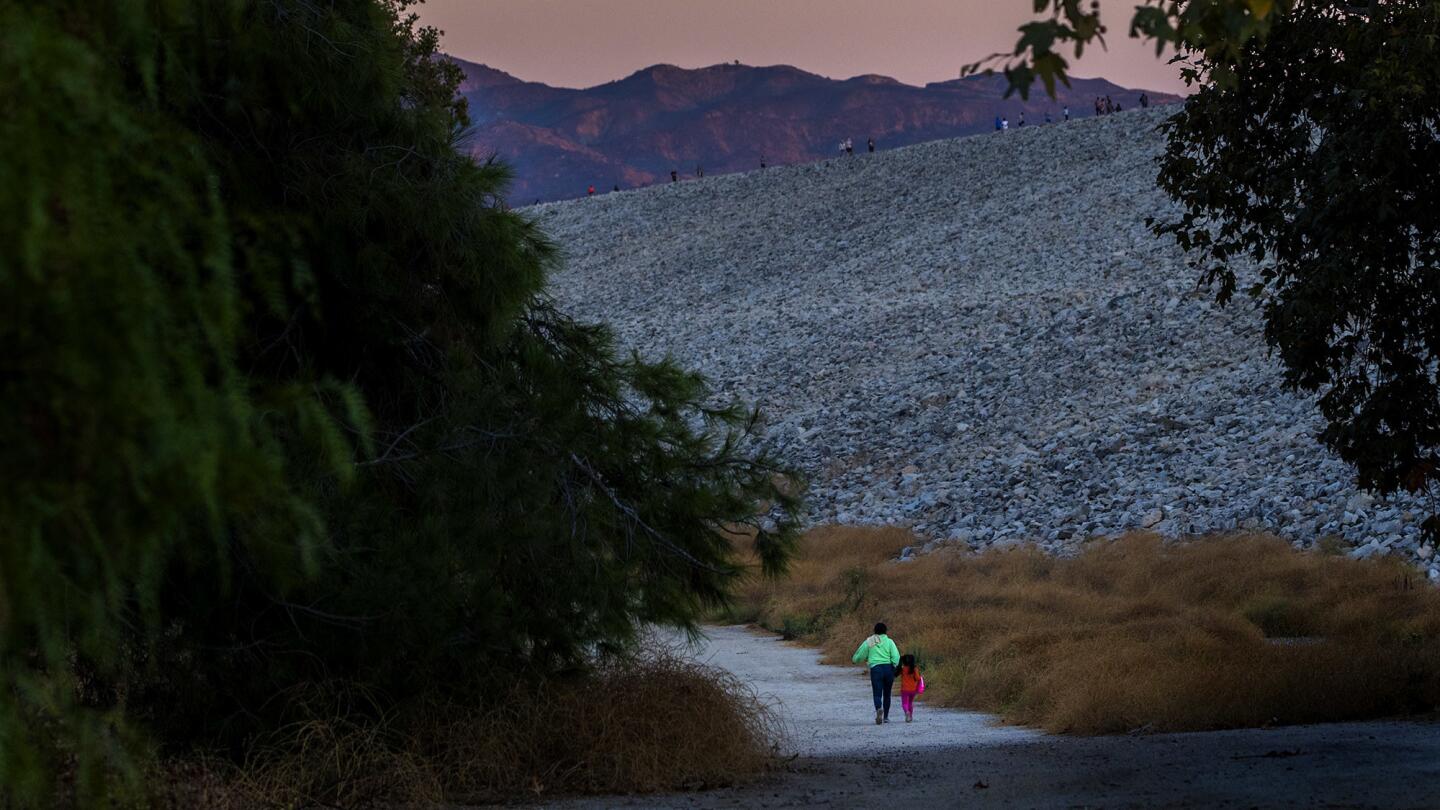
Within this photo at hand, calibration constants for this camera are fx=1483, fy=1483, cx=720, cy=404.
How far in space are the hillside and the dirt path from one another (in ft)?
38.8

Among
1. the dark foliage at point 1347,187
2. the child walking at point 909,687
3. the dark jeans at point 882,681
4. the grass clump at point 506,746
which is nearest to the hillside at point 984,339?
the child walking at point 909,687

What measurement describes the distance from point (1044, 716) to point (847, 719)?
2167 millimetres

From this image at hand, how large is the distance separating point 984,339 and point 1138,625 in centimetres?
2629

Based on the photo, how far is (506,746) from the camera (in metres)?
9.38

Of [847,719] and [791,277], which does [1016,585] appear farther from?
[791,277]

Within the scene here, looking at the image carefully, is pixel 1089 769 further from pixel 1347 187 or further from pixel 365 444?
pixel 365 444

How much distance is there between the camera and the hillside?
1163 inches

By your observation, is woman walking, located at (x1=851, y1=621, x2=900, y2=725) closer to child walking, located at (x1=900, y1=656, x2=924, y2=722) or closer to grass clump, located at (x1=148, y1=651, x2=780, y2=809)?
child walking, located at (x1=900, y1=656, x2=924, y2=722)

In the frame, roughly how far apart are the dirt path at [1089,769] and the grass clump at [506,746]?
36cm

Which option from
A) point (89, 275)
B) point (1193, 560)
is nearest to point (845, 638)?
point (1193, 560)

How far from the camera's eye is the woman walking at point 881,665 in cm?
1486

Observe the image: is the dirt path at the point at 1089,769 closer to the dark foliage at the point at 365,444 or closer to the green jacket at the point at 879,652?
the green jacket at the point at 879,652

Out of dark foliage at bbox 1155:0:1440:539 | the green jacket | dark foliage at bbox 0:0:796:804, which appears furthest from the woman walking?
dark foliage at bbox 1155:0:1440:539

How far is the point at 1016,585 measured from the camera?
23.5m
